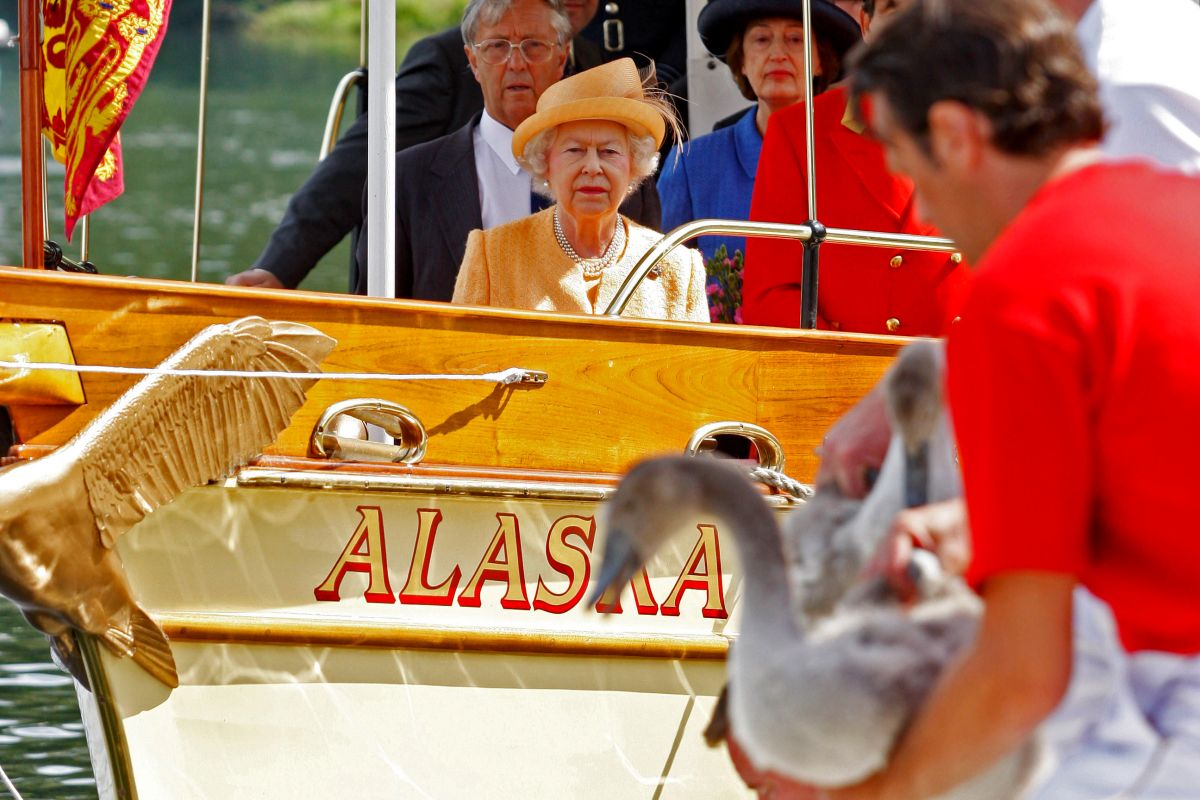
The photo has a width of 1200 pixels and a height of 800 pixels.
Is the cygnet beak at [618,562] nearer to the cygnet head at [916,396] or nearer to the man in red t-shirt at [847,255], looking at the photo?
the cygnet head at [916,396]

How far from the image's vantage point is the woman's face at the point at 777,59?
448 centimetres

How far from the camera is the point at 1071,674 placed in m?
1.38

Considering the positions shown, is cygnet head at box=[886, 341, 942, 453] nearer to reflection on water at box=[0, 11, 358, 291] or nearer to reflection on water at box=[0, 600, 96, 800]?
reflection on water at box=[0, 600, 96, 800]

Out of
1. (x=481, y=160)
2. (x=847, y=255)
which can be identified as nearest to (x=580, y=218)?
(x=847, y=255)

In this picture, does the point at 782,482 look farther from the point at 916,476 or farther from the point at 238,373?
the point at 916,476

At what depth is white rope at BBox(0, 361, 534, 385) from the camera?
326cm

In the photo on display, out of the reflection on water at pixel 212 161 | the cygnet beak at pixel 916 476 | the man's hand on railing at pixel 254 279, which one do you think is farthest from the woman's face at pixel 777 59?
the reflection on water at pixel 212 161

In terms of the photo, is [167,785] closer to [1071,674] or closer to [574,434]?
[574,434]

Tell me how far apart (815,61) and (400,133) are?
4.14 feet

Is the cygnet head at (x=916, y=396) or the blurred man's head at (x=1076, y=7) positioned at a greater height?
the blurred man's head at (x=1076, y=7)

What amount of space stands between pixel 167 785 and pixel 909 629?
2.51 metres

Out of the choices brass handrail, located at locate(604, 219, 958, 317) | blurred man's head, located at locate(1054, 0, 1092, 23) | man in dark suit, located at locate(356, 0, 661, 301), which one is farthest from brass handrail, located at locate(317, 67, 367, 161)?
blurred man's head, located at locate(1054, 0, 1092, 23)

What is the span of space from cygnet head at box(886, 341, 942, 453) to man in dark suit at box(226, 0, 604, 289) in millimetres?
3620

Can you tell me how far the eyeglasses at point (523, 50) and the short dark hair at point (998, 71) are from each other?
122 inches
